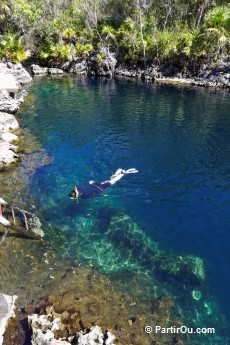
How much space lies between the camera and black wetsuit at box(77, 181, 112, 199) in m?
13.2

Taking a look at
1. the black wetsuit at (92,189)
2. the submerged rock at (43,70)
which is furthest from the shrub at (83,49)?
the black wetsuit at (92,189)

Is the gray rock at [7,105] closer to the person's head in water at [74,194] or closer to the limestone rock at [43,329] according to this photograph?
the person's head in water at [74,194]

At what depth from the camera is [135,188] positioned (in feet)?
46.8

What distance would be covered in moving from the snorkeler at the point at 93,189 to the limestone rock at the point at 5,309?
5365mm

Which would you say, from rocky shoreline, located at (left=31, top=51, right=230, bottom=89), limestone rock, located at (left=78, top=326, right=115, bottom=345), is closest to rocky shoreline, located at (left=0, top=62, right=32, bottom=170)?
limestone rock, located at (left=78, top=326, right=115, bottom=345)

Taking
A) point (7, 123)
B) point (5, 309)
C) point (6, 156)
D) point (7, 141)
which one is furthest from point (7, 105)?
point (5, 309)

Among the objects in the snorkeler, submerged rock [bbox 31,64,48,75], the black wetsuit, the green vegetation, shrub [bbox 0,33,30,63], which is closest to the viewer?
the snorkeler

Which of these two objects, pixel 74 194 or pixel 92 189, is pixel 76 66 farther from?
pixel 74 194

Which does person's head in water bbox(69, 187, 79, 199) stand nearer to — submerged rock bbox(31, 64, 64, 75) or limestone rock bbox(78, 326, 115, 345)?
limestone rock bbox(78, 326, 115, 345)

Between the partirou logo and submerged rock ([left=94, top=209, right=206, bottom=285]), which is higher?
submerged rock ([left=94, top=209, right=206, bottom=285])

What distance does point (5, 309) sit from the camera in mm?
7766

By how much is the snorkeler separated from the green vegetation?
1237 inches

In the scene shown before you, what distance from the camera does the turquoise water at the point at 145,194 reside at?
377 inches

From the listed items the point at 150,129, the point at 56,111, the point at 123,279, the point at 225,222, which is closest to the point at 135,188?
the point at 225,222
